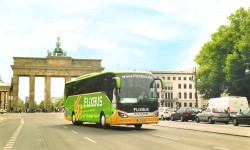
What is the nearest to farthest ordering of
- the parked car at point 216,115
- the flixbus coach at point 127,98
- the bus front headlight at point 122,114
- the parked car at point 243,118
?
the bus front headlight at point 122,114
the flixbus coach at point 127,98
the parked car at point 243,118
the parked car at point 216,115

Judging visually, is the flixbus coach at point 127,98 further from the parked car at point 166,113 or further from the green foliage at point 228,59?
the green foliage at point 228,59

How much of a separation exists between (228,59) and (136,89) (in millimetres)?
27924

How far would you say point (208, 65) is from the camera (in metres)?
55.7

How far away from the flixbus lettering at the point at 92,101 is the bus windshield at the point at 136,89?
108 inches

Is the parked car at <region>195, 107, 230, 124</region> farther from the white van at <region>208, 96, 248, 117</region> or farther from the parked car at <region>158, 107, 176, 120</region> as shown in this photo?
the parked car at <region>158, 107, 176, 120</region>

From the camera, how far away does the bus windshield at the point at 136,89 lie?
22219mm

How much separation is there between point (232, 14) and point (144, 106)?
33.6 metres

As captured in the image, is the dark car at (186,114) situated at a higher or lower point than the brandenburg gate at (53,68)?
lower

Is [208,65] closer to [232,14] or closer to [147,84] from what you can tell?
[232,14]

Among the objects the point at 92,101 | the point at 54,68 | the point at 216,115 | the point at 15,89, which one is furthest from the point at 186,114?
the point at 15,89

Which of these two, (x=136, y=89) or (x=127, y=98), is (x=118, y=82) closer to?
(x=127, y=98)

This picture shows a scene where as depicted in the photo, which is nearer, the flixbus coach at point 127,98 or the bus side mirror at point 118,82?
the bus side mirror at point 118,82

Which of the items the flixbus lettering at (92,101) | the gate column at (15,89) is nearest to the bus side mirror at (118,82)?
the flixbus lettering at (92,101)

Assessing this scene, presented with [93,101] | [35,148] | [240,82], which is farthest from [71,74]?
[35,148]
